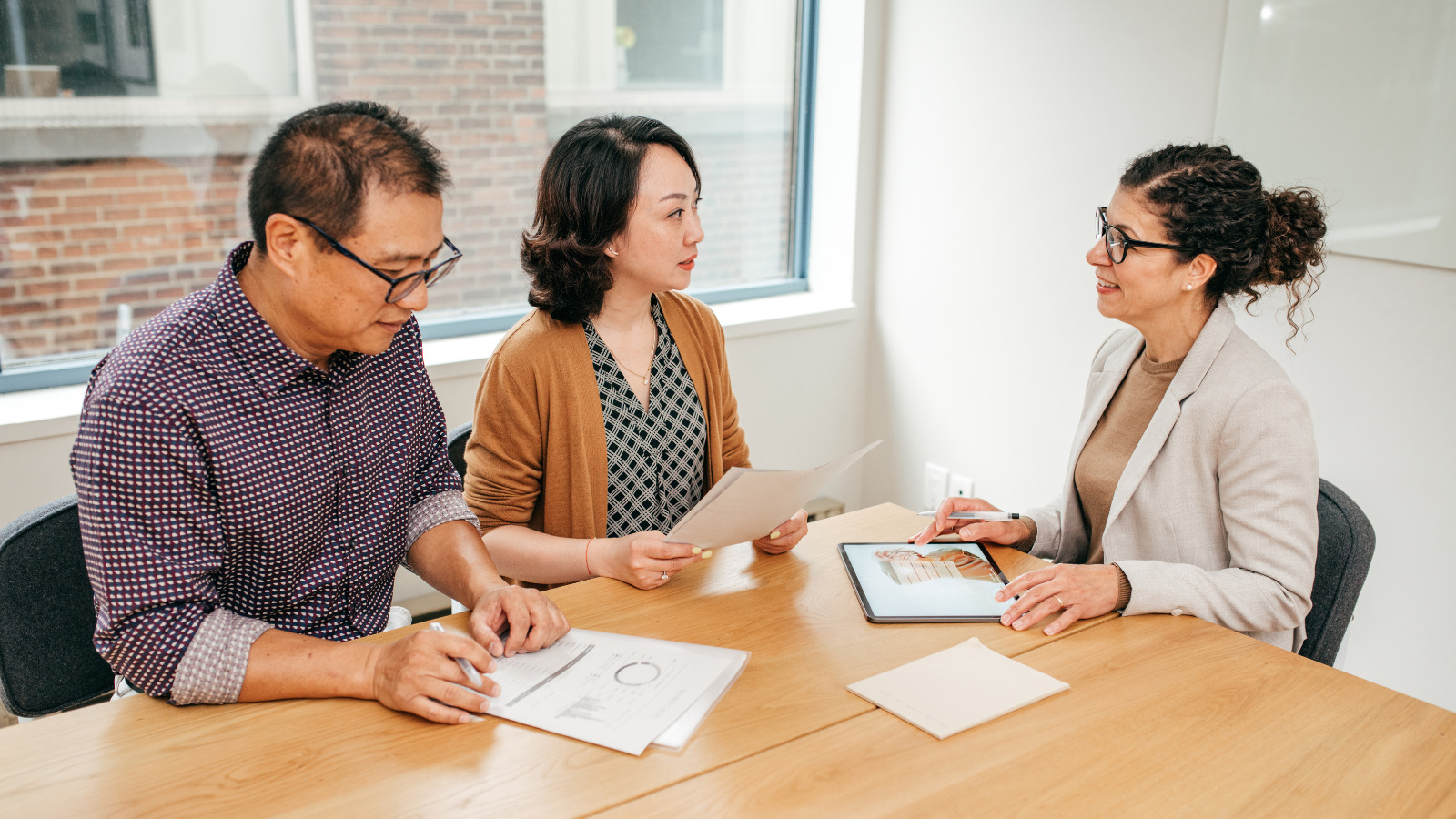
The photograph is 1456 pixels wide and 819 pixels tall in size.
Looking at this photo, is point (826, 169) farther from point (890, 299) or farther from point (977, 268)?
point (977, 268)

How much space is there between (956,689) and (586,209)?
1.13m

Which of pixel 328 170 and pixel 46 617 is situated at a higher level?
pixel 328 170

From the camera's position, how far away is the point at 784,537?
1.82 meters

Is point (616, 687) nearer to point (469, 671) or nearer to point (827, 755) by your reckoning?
point (469, 671)

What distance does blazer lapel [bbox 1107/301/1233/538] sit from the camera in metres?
1.78

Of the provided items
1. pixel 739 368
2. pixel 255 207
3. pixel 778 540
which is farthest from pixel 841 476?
pixel 255 207

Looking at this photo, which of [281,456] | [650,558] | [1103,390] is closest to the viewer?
[281,456]

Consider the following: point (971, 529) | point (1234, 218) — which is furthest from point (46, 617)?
point (1234, 218)

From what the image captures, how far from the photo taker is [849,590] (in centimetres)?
169

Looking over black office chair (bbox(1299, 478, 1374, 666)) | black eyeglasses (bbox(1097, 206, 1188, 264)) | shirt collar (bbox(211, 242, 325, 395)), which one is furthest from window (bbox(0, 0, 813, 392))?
Result: black office chair (bbox(1299, 478, 1374, 666))

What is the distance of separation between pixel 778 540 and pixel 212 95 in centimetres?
192

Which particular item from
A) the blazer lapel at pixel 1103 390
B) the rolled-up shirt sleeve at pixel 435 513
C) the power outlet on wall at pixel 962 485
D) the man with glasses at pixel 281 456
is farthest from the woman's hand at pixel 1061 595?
the power outlet on wall at pixel 962 485

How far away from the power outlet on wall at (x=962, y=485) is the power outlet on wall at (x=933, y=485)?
0.03m

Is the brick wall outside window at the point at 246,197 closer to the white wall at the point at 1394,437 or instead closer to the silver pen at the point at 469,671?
the silver pen at the point at 469,671
